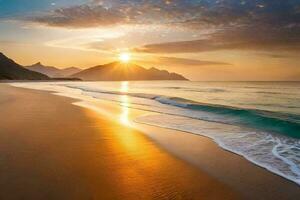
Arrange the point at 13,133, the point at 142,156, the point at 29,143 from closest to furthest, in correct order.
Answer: the point at 142,156
the point at 29,143
the point at 13,133

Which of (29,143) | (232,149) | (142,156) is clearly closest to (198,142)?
(232,149)

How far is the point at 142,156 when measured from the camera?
8.36 metres

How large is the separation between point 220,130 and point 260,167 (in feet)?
19.8

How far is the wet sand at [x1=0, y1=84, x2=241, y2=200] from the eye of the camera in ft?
18.0

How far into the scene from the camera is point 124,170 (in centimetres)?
688

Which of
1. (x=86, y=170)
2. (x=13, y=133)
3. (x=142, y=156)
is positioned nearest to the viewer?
(x=86, y=170)

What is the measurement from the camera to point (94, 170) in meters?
6.76

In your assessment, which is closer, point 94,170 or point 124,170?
point 94,170

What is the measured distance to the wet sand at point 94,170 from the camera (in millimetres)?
5477

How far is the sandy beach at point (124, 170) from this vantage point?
5555 millimetres

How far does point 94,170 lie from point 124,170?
0.63 meters

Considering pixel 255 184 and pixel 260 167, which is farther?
pixel 260 167

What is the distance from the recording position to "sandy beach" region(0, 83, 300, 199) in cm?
555

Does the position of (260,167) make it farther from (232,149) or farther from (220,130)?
(220,130)
